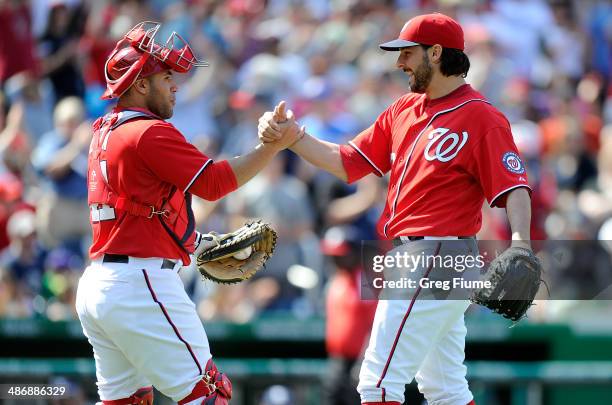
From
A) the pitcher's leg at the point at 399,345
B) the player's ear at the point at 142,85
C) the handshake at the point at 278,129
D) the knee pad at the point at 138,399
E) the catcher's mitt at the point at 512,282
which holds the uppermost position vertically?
the player's ear at the point at 142,85

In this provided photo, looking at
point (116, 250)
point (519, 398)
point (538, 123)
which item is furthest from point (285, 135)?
point (538, 123)

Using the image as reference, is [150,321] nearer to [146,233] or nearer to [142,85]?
[146,233]

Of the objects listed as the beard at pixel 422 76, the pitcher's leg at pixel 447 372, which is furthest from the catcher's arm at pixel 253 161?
the pitcher's leg at pixel 447 372

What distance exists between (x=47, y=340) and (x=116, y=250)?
14.6ft

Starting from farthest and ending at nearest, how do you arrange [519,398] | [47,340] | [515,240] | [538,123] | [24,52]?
[24,52] → [538,123] → [47,340] → [519,398] → [515,240]

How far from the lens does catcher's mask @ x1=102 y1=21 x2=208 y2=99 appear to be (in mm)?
5648

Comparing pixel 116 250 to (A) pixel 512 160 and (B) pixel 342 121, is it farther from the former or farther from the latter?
(B) pixel 342 121

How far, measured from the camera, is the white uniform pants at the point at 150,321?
548cm

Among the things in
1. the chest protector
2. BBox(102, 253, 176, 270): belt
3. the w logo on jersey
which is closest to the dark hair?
the w logo on jersey

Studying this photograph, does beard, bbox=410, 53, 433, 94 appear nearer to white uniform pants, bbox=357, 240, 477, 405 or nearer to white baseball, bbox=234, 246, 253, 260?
white uniform pants, bbox=357, 240, 477, 405

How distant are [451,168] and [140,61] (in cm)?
162

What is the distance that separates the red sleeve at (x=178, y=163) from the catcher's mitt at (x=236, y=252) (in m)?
0.39

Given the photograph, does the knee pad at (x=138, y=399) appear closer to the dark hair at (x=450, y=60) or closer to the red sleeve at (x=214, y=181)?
the red sleeve at (x=214, y=181)

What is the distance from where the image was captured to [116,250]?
556 centimetres
